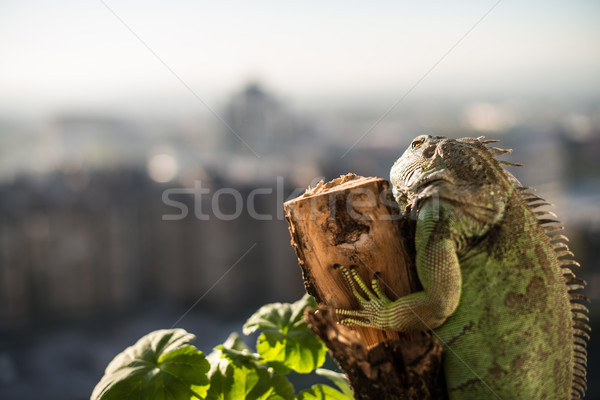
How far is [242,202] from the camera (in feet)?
98.9

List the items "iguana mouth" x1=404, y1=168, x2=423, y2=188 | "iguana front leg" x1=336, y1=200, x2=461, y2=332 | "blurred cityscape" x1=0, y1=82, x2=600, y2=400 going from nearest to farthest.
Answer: "iguana front leg" x1=336, y1=200, x2=461, y2=332
"iguana mouth" x1=404, y1=168, x2=423, y2=188
"blurred cityscape" x1=0, y1=82, x2=600, y2=400

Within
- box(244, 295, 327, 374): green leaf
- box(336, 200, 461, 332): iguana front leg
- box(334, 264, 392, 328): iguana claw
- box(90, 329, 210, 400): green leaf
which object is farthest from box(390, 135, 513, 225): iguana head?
box(90, 329, 210, 400): green leaf

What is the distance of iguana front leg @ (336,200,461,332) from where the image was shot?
232cm

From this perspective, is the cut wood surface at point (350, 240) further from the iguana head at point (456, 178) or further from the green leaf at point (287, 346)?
the green leaf at point (287, 346)

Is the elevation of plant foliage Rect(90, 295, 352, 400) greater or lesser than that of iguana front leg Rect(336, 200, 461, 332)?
lesser

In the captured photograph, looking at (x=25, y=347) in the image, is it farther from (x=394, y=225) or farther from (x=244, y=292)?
(x=394, y=225)

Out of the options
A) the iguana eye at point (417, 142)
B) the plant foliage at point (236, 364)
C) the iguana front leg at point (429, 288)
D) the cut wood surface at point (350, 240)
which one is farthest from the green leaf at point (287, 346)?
the iguana eye at point (417, 142)

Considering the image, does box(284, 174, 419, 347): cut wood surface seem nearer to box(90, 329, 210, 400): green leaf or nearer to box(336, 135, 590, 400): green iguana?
box(336, 135, 590, 400): green iguana

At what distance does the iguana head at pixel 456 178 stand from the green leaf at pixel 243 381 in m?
1.31

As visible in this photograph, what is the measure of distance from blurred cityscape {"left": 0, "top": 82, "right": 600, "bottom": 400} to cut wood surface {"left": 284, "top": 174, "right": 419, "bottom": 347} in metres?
25.8

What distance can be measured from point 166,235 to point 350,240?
35065 mm

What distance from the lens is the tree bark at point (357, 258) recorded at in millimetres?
2221

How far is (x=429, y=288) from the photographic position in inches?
92.5

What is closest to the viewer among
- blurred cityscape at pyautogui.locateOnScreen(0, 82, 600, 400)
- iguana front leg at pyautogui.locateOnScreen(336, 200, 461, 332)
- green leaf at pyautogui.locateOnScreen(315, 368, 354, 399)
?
iguana front leg at pyautogui.locateOnScreen(336, 200, 461, 332)
